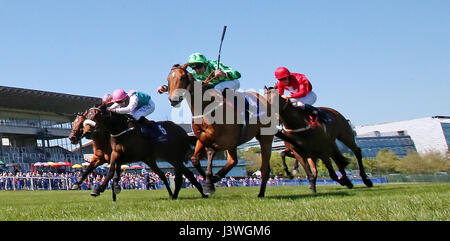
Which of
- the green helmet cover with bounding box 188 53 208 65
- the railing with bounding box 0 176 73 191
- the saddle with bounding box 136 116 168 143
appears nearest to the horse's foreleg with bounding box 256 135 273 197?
the green helmet cover with bounding box 188 53 208 65

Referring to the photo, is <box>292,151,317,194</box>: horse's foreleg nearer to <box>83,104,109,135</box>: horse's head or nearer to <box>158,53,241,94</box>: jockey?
<box>158,53,241,94</box>: jockey

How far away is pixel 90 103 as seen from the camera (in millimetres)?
67312

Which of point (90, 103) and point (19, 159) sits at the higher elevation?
point (90, 103)

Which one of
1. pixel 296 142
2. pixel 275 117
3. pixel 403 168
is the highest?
pixel 275 117

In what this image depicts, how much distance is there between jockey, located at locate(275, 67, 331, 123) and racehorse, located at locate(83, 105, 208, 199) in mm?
2752

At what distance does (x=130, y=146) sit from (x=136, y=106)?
144 centimetres

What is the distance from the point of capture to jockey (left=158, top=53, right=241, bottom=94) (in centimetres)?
807

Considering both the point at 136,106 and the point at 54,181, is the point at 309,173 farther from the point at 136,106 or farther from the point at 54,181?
the point at 54,181

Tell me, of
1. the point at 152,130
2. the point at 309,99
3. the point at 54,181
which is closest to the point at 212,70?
the point at 152,130

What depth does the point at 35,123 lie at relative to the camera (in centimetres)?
6700

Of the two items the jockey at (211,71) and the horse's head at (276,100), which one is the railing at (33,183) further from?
the jockey at (211,71)
